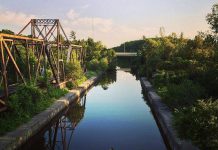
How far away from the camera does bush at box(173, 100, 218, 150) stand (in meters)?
12.4

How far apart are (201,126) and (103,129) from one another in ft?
30.8

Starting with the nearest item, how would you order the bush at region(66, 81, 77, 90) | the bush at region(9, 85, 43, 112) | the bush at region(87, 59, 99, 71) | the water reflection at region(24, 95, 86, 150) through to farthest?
the water reflection at region(24, 95, 86, 150) < the bush at region(9, 85, 43, 112) < the bush at region(66, 81, 77, 90) < the bush at region(87, 59, 99, 71)

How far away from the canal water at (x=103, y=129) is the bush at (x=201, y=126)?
11.9ft

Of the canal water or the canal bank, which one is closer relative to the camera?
the canal bank

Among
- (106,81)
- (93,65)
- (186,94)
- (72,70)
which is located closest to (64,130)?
(186,94)

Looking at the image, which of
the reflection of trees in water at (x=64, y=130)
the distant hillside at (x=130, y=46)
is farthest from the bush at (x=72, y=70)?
the distant hillside at (x=130, y=46)

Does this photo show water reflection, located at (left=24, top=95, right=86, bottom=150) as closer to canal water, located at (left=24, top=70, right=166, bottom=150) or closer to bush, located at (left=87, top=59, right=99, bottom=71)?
canal water, located at (left=24, top=70, right=166, bottom=150)

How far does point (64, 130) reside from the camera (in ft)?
66.9

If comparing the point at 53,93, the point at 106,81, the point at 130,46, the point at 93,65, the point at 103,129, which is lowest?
the point at 106,81

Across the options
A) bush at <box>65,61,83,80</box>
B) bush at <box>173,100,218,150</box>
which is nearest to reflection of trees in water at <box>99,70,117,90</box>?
bush at <box>65,61,83,80</box>

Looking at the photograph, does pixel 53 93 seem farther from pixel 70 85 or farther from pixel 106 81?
pixel 106 81

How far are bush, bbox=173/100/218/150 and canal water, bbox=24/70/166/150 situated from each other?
361 centimetres

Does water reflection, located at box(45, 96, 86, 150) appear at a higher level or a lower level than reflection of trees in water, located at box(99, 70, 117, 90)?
higher

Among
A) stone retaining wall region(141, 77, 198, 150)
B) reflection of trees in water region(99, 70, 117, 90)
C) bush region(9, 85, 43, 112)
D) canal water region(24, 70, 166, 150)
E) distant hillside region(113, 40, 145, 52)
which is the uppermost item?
distant hillside region(113, 40, 145, 52)
